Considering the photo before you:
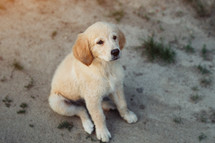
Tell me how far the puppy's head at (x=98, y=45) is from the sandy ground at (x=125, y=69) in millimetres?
1217

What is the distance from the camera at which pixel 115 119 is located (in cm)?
412

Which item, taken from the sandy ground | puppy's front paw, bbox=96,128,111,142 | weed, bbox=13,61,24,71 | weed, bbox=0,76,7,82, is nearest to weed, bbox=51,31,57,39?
the sandy ground

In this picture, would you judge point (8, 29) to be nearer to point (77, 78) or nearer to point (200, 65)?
point (77, 78)

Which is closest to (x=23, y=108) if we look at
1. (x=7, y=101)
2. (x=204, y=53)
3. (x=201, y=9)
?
(x=7, y=101)

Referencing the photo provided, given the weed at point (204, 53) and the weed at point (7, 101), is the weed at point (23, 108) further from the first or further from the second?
the weed at point (204, 53)

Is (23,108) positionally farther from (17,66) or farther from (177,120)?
(177,120)

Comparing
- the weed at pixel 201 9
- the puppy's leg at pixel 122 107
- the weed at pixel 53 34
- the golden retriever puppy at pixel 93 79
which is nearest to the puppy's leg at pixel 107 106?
the golden retriever puppy at pixel 93 79

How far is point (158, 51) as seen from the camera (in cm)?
517

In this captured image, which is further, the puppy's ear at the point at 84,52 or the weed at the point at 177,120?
the weed at the point at 177,120

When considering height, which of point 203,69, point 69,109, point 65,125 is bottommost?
point 65,125

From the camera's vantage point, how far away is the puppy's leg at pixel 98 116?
356 centimetres

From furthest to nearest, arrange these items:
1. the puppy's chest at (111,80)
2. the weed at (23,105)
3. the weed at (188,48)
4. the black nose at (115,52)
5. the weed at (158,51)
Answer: the weed at (188,48) < the weed at (158,51) < the weed at (23,105) < the puppy's chest at (111,80) < the black nose at (115,52)

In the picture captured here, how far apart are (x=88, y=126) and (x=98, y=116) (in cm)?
32

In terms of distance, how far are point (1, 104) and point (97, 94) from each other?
5.42 feet
